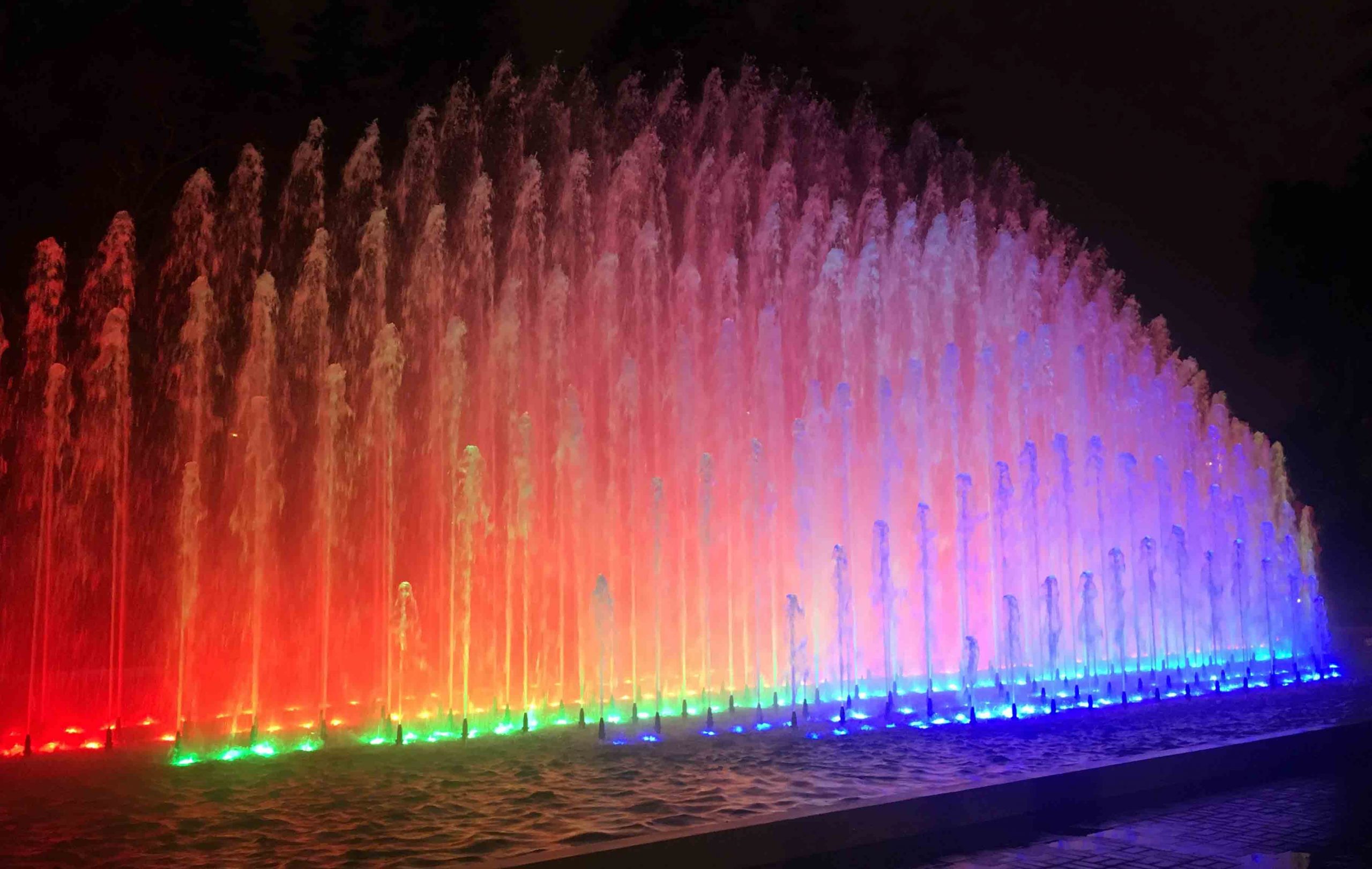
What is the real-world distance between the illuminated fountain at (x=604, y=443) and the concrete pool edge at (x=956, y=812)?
5831mm

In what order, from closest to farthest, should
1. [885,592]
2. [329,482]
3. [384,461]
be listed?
[885,592], [329,482], [384,461]

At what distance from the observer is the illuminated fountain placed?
54.4 feet

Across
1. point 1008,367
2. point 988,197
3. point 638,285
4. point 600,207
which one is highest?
point 988,197

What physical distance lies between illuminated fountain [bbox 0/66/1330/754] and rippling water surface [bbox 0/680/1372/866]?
440 centimetres

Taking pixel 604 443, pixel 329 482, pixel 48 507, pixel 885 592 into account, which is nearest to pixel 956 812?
pixel 885 592

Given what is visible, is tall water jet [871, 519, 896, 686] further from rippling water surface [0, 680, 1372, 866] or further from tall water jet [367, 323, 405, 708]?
tall water jet [367, 323, 405, 708]

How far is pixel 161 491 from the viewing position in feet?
63.6

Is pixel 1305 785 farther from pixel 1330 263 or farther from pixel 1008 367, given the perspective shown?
pixel 1330 263

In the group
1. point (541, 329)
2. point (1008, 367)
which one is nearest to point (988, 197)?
point (1008, 367)

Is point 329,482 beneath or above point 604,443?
beneath

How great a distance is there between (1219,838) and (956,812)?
5.13ft

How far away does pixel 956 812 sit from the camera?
6.46 m

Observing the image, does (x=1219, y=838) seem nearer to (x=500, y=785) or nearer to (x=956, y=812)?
(x=956, y=812)

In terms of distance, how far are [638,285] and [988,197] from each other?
9.62 m
